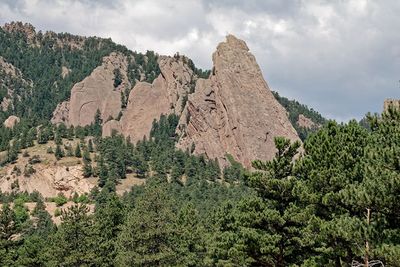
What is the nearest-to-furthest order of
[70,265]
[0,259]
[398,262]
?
1. [398,262]
2. [70,265]
3. [0,259]

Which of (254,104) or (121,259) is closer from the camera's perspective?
(121,259)

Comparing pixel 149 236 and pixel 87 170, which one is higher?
pixel 87 170

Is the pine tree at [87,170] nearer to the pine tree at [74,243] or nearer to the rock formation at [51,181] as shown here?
the rock formation at [51,181]

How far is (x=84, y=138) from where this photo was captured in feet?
609

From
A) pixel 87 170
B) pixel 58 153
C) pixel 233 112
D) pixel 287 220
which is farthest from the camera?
pixel 233 112

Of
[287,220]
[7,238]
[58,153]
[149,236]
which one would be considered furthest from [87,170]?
[287,220]

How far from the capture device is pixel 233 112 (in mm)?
172625

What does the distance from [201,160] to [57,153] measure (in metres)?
45.1

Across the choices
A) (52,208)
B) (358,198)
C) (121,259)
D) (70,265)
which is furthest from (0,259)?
(52,208)

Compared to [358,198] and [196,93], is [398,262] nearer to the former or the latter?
[358,198]

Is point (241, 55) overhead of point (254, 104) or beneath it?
overhead

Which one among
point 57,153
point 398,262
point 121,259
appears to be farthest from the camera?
point 57,153

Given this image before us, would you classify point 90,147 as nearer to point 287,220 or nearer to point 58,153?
point 58,153

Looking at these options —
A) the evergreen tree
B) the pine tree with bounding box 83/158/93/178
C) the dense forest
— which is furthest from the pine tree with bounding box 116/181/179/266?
the evergreen tree
